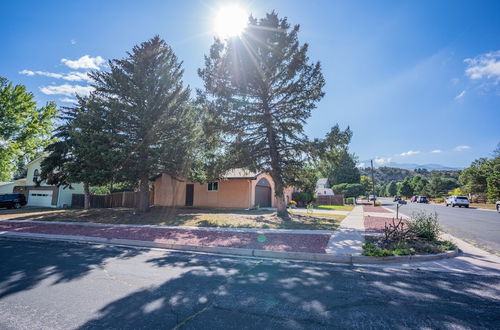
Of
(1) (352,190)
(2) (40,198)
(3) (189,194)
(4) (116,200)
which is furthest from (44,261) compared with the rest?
(1) (352,190)

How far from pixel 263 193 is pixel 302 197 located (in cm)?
632

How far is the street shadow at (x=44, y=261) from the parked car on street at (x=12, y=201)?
20789 mm

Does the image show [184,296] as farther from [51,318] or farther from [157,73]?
[157,73]

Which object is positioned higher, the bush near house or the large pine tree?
the large pine tree

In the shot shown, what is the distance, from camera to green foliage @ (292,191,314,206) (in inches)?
1108

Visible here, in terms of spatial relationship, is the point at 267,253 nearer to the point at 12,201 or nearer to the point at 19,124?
the point at 19,124

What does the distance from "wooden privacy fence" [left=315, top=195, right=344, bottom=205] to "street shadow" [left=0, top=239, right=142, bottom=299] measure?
30.1 metres

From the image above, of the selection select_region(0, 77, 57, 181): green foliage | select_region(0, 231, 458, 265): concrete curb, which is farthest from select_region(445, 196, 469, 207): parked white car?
select_region(0, 77, 57, 181): green foliage

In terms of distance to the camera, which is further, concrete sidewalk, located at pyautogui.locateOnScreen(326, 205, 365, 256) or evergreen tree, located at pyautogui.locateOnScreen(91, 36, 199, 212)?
evergreen tree, located at pyautogui.locateOnScreen(91, 36, 199, 212)

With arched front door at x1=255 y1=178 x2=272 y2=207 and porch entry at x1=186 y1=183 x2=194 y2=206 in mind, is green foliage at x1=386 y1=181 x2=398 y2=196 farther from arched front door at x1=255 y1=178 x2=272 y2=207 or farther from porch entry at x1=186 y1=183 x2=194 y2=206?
porch entry at x1=186 y1=183 x2=194 y2=206

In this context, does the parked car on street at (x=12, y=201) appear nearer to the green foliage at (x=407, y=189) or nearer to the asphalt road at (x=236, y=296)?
the asphalt road at (x=236, y=296)

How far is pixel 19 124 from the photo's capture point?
21.6 metres

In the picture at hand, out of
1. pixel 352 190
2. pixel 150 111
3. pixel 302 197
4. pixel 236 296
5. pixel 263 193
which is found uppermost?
pixel 150 111

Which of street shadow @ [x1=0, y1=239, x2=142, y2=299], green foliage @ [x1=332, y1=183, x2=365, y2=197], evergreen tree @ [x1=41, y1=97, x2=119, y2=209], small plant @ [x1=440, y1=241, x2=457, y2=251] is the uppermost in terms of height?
evergreen tree @ [x1=41, y1=97, x2=119, y2=209]
